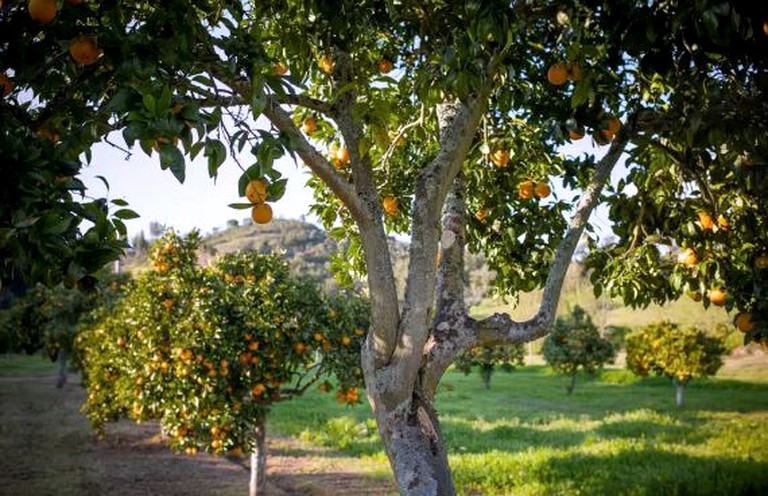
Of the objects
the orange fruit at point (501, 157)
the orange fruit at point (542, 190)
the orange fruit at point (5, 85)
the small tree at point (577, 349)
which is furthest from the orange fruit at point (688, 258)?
the small tree at point (577, 349)

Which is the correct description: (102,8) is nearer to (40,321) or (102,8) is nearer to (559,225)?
(559,225)

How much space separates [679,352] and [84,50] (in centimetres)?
2242

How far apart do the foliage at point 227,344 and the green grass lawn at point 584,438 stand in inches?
138

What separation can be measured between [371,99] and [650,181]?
2597 millimetres

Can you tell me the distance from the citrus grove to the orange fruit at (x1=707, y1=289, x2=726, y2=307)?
1.5 inches

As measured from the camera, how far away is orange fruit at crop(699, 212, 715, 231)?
3.92 meters

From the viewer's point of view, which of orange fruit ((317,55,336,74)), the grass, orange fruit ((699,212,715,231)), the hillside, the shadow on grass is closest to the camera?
orange fruit ((317,55,336,74))

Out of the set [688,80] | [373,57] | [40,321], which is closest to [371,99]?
[373,57]

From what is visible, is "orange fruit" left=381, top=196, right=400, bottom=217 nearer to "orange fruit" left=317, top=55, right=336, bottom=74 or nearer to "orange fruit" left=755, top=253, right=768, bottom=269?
"orange fruit" left=317, top=55, right=336, bottom=74

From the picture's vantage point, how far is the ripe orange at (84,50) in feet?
6.67

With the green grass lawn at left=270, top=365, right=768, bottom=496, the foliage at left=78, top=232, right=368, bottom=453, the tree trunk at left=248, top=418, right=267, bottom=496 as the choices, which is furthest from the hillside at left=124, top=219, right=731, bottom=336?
the green grass lawn at left=270, top=365, right=768, bottom=496

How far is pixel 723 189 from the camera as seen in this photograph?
4.17m

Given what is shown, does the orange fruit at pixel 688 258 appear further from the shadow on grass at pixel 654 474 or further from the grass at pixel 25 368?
the grass at pixel 25 368

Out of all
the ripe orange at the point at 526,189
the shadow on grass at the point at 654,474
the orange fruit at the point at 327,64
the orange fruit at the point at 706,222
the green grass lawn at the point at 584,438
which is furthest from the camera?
the green grass lawn at the point at 584,438
